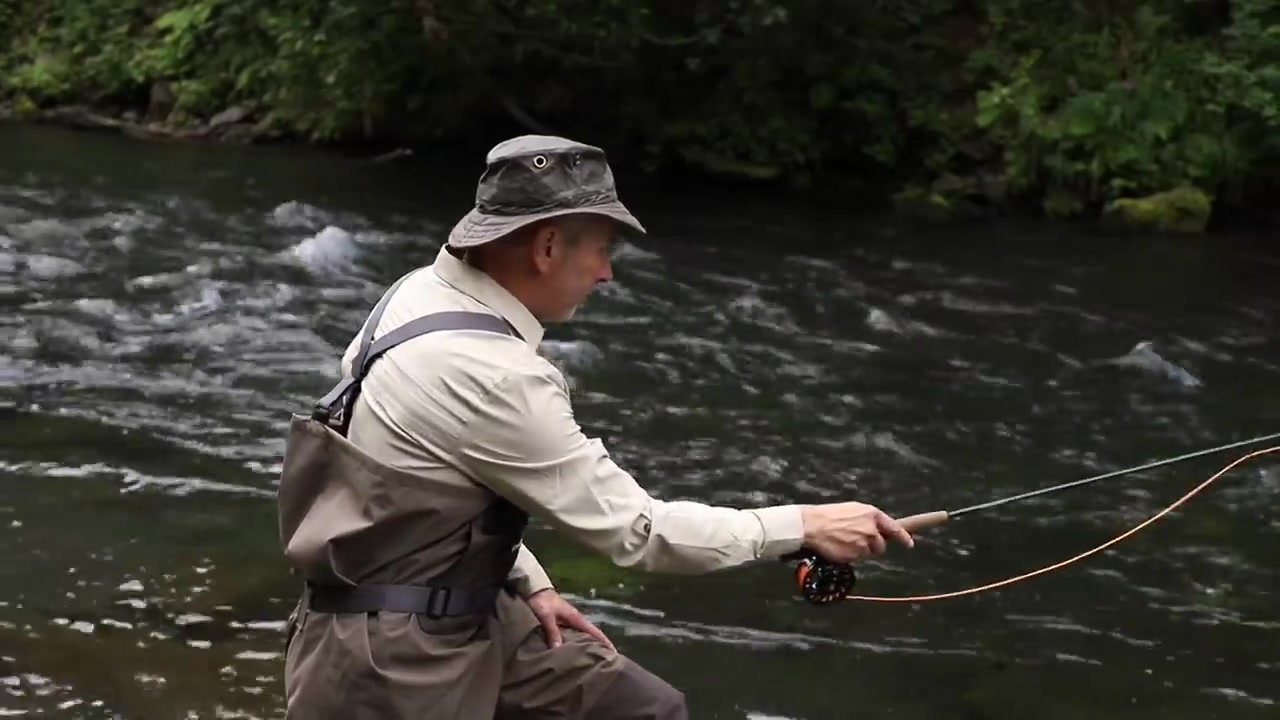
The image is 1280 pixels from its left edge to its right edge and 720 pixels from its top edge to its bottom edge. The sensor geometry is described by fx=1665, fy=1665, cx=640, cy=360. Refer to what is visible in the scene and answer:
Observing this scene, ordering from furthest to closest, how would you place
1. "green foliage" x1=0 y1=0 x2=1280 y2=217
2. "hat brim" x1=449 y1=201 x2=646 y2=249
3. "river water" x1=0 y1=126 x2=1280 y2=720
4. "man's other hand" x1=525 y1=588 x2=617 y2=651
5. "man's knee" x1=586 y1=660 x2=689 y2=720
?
"green foliage" x1=0 y1=0 x2=1280 y2=217 → "river water" x1=0 y1=126 x2=1280 y2=720 → "man's other hand" x1=525 y1=588 x2=617 y2=651 → "man's knee" x1=586 y1=660 x2=689 y2=720 → "hat brim" x1=449 y1=201 x2=646 y2=249

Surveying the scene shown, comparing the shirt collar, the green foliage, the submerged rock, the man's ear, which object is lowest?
the submerged rock

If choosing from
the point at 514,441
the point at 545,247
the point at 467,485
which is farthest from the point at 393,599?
the point at 545,247

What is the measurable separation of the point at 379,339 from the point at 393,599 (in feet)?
1.50

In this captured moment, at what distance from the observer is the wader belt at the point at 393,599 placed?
9.49 ft

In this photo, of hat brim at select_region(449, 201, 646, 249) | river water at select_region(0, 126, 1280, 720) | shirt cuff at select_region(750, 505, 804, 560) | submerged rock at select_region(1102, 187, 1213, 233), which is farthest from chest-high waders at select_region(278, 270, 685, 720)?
submerged rock at select_region(1102, 187, 1213, 233)

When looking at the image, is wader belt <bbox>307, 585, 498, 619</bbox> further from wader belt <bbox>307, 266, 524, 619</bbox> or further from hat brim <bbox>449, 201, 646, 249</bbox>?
hat brim <bbox>449, 201, 646, 249</bbox>

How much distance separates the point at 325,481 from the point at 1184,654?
4.23 meters

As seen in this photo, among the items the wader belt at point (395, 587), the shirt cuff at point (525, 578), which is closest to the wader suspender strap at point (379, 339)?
the wader belt at point (395, 587)

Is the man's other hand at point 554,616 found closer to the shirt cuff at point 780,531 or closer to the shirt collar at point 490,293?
the shirt cuff at point 780,531

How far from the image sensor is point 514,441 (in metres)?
2.81

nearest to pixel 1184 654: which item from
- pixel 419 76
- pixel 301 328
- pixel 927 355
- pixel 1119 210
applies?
pixel 927 355

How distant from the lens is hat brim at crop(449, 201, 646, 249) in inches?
115

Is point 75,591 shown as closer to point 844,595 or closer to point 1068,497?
point 844,595

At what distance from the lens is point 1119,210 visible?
55.2 ft
